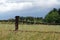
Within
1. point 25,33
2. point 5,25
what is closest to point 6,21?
point 5,25

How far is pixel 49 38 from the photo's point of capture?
752 cm

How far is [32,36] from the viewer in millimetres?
7699

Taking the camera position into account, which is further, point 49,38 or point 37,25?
point 37,25

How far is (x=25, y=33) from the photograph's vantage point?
26.2ft

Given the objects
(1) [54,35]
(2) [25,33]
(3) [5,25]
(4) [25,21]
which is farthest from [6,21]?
(1) [54,35]

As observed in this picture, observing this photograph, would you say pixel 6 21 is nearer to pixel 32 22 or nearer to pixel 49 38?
pixel 32 22

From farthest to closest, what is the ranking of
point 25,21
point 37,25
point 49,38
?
point 25,21
point 37,25
point 49,38

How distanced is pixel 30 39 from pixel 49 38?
0.61 meters

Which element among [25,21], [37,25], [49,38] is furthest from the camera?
[25,21]

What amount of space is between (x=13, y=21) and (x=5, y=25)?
401 mm

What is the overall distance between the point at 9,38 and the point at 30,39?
2.35 feet

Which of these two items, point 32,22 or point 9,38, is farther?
point 32,22

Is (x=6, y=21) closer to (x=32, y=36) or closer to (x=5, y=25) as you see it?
(x=5, y=25)

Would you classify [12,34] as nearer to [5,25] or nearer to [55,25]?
[5,25]
